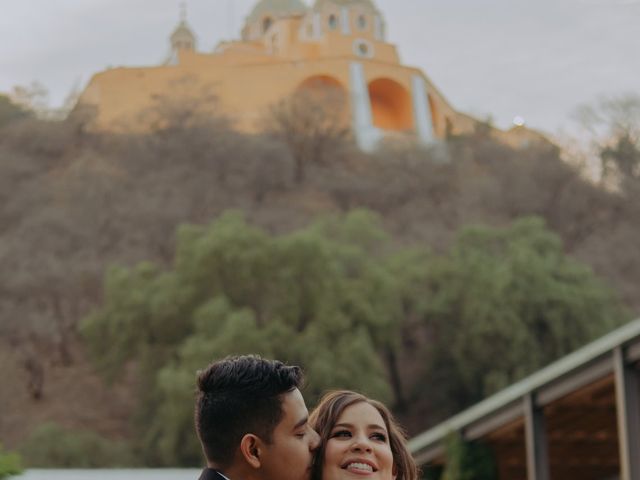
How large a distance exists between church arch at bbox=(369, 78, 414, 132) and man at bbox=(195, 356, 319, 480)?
4994cm

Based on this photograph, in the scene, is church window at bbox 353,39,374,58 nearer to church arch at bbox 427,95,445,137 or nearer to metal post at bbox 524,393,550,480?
church arch at bbox 427,95,445,137

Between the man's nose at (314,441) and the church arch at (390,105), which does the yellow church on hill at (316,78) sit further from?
the man's nose at (314,441)

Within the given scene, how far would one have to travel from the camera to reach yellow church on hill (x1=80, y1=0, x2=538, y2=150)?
49844 millimetres

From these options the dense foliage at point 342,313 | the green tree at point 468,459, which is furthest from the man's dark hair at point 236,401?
the dense foliage at point 342,313

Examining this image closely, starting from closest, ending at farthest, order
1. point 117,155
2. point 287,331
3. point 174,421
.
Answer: point 174,421 < point 287,331 < point 117,155

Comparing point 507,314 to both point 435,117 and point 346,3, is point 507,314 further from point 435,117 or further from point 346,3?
point 346,3

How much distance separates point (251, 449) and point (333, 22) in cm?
5164

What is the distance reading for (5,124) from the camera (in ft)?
167

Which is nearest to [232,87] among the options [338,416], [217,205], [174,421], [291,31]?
[291,31]

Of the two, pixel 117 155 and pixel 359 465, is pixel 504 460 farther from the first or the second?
pixel 117 155

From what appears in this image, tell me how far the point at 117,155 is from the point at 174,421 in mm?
22803

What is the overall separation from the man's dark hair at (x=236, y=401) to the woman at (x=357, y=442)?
0.21 m

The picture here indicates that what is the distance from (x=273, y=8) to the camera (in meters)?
60.2

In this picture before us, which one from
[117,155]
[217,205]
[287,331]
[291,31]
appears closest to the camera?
[287,331]
